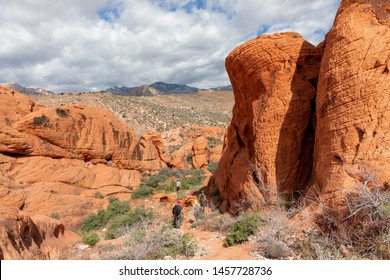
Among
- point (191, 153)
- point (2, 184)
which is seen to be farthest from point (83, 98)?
point (2, 184)

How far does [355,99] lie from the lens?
6328mm

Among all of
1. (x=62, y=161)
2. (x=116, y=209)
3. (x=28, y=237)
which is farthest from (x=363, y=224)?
(x=62, y=161)

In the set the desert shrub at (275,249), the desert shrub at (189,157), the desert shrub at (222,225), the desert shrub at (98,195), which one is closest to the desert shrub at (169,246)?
the desert shrub at (275,249)

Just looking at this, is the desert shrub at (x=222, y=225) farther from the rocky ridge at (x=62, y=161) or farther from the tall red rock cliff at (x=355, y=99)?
the rocky ridge at (x=62, y=161)

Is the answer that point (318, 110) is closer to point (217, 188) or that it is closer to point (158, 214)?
point (217, 188)

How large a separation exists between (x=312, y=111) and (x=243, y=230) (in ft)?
14.6

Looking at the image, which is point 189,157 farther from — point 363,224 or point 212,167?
point 363,224

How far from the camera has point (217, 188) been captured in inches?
581

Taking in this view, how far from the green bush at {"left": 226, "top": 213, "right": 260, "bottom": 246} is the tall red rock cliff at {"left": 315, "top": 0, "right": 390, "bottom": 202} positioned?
1.81m

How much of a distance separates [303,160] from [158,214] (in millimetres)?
8343

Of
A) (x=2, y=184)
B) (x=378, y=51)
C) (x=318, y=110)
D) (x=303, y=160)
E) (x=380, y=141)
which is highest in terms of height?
(x=378, y=51)

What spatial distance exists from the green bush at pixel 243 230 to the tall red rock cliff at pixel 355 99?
5.93 ft

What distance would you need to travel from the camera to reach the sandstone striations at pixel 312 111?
612 centimetres
